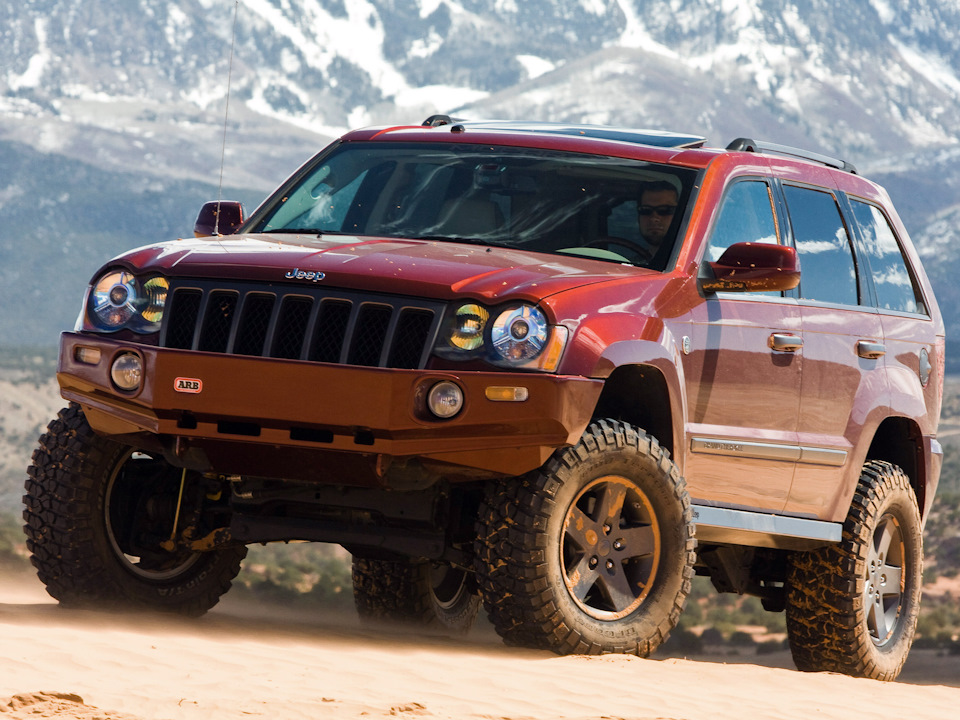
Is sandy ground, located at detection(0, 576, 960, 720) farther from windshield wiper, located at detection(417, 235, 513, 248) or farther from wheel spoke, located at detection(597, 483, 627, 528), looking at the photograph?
windshield wiper, located at detection(417, 235, 513, 248)

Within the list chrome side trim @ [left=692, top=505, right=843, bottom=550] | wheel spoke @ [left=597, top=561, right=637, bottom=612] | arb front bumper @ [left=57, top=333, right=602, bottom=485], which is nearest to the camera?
arb front bumper @ [left=57, top=333, right=602, bottom=485]

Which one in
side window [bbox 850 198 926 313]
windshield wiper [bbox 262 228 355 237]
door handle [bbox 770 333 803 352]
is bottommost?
door handle [bbox 770 333 803 352]

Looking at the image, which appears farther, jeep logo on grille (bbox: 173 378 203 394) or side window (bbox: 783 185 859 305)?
side window (bbox: 783 185 859 305)

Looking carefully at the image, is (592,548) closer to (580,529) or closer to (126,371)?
(580,529)

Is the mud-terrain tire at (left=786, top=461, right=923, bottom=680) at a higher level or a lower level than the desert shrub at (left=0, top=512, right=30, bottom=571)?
higher

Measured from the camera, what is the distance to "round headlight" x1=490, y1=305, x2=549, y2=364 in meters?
6.07

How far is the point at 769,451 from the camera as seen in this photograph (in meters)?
7.38

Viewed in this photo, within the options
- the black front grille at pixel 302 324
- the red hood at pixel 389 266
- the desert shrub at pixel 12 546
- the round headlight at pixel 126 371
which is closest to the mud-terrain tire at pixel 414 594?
the red hood at pixel 389 266

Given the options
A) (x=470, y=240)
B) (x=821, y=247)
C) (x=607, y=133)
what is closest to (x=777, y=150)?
(x=821, y=247)

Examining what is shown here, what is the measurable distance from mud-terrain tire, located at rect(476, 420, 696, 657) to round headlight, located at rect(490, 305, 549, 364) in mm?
444

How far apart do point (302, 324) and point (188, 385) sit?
1.55ft

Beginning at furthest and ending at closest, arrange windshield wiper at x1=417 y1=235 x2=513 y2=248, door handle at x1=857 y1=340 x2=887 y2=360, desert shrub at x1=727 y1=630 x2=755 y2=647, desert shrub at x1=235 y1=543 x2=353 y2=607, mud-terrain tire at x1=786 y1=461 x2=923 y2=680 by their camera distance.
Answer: desert shrub at x1=727 y1=630 x2=755 y2=647
desert shrub at x1=235 y1=543 x2=353 y2=607
mud-terrain tire at x1=786 y1=461 x2=923 y2=680
door handle at x1=857 y1=340 x2=887 y2=360
windshield wiper at x1=417 y1=235 x2=513 y2=248

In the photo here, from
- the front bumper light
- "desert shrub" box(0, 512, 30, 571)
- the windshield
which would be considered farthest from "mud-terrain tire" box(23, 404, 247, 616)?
"desert shrub" box(0, 512, 30, 571)

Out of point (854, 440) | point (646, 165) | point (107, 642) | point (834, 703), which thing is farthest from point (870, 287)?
point (107, 642)
